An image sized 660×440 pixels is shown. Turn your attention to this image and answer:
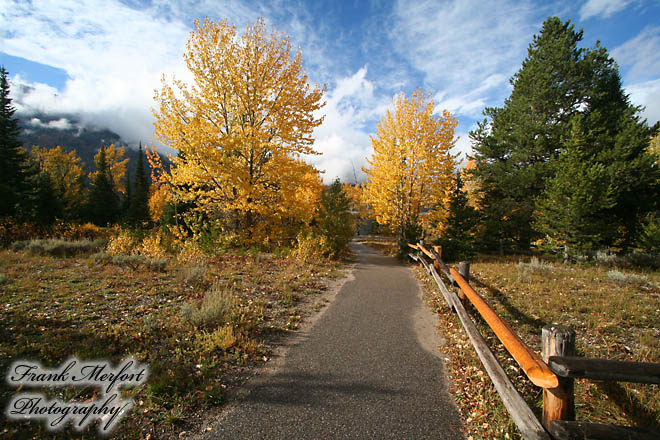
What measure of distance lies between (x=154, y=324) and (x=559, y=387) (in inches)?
221

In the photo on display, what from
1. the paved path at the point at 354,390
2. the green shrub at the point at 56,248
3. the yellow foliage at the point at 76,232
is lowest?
the paved path at the point at 354,390

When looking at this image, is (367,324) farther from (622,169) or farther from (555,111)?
(555,111)

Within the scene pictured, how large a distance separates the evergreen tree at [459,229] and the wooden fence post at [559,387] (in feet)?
41.0

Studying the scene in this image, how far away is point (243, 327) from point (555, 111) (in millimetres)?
20921

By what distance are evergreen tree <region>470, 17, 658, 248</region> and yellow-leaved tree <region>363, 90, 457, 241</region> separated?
4.51 metres

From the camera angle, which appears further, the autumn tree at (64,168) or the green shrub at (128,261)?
the autumn tree at (64,168)

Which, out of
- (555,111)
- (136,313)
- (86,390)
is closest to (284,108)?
(136,313)

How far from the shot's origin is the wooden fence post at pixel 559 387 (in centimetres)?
214

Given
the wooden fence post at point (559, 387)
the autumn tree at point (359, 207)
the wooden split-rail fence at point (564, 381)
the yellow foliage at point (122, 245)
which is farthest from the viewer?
the autumn tree at point (359, 207)

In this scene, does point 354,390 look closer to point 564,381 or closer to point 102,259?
point 564,381

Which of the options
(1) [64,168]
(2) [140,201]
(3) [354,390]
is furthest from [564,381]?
(1) [64,168]

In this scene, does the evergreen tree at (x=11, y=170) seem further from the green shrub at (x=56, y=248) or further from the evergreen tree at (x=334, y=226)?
the evergreen tree at (x=334, y=226)

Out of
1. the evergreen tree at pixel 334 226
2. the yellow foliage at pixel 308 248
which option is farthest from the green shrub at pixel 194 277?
the evergreen tree at pixel 334 226

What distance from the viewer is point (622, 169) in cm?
1296
